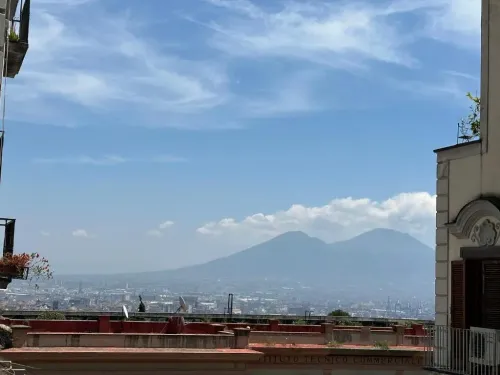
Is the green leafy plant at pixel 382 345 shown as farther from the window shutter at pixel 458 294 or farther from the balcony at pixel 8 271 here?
the balcony at pixel 8 271

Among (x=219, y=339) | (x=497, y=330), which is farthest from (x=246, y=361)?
(x=497, y=330)

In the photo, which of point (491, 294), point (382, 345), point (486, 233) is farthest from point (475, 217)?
point (382, 345)

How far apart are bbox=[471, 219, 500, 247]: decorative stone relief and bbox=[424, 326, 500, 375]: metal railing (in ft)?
5.28

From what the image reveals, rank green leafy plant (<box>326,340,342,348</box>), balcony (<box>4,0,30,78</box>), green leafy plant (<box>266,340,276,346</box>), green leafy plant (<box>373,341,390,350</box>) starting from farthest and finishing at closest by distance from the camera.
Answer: green leafy plant (<box>373,341,390,350</box>) → green leafy plant (<box>326,340,342,348</box>) → green leafy plant (<box>266,340,276,346</box>) → balcony (<box>4,0,30,78</box>)

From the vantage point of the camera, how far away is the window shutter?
15.6 metres

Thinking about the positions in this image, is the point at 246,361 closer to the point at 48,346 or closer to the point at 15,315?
the point at 48,346

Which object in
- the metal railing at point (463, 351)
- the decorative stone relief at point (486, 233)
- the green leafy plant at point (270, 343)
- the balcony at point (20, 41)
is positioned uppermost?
the balcony at point (20, 41)

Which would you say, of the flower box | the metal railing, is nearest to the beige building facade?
the metal railing

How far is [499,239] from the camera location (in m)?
14.8

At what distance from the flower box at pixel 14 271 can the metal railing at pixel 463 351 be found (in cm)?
800

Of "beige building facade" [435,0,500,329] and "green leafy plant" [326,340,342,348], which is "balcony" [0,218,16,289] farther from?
"green leafy plant" [326,340,342,348]

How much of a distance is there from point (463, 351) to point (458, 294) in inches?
43.9

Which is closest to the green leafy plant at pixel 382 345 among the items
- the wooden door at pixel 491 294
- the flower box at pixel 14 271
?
the wooden door at pixel 491 294

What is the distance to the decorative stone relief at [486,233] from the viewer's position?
14.9 meters
